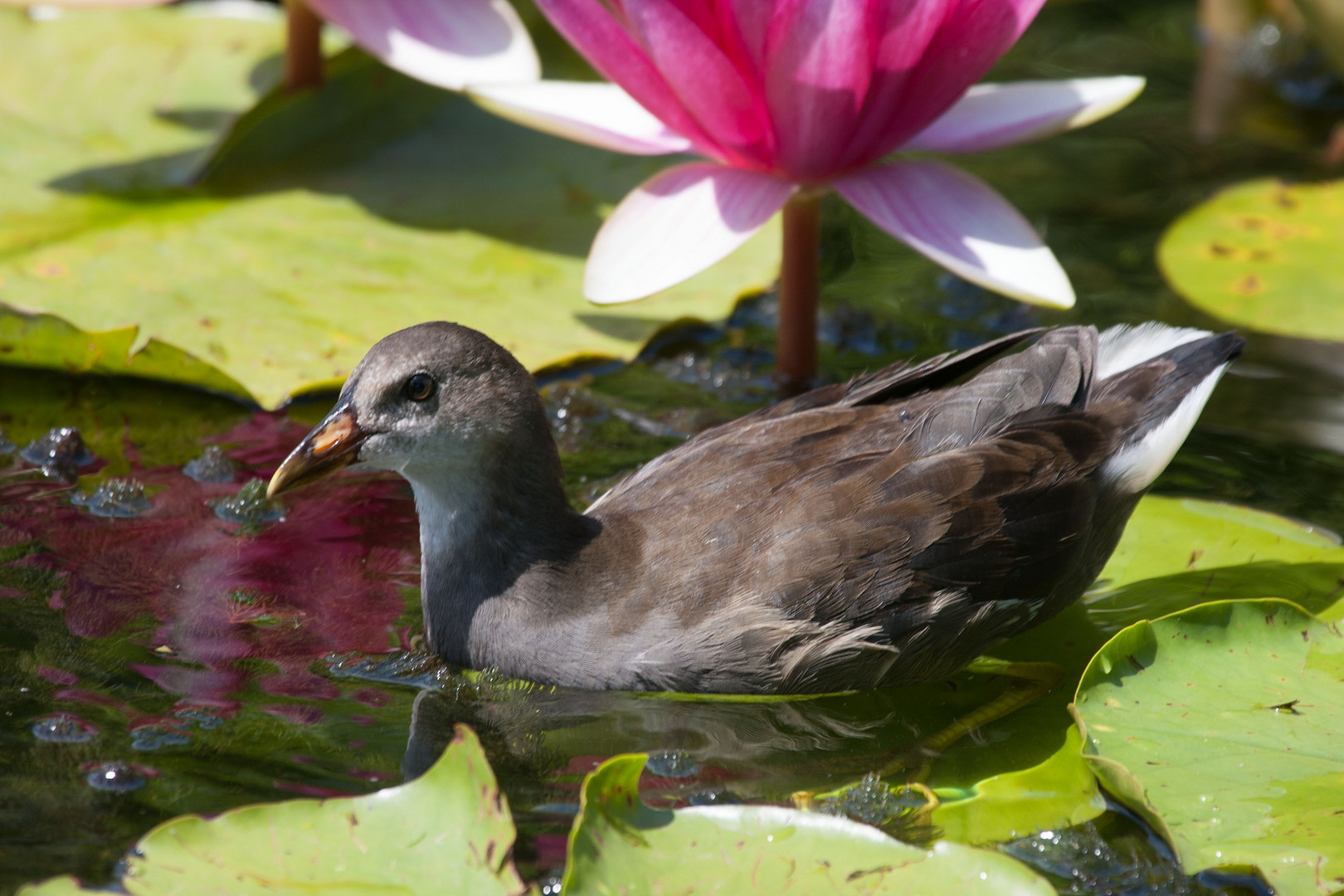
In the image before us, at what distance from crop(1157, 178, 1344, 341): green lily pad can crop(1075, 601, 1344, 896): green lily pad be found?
130 cm

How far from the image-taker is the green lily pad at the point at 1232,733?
1833 millimetres

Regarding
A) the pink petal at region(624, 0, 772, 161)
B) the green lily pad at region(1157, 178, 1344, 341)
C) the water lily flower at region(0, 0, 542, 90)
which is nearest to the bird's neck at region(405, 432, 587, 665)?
the pink petal at region(624, 0, 772, 161)

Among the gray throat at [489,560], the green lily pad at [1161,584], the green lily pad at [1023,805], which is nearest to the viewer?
the green lily pad at [1023,805]

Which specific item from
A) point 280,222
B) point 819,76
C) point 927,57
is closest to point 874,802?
point 819,76

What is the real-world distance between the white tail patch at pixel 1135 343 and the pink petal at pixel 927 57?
1.75ft

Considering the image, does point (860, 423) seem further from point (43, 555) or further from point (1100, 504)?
point (43, 555)

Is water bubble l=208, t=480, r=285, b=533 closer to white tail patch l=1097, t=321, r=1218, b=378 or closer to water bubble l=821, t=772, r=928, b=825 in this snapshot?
water bubble l=821, t=772, r=928, b=825

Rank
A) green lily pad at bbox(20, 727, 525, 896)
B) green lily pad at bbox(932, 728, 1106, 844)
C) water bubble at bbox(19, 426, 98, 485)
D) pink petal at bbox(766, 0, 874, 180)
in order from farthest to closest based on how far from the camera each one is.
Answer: water bubble at bbox(19, 426, 98, 485)
pink petal at bbox(766, 0, 874, 180)
green lily pad at bbox(932, 728, 1106, 844)
green lily pad at bbox(20, 727, 525, 896)

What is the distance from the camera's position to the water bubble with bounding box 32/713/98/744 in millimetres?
2006

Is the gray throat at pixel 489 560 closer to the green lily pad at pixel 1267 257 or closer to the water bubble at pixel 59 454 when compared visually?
the water bubble at pixel 59 454

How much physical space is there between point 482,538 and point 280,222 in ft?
4.23

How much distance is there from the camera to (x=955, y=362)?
8.43 ft

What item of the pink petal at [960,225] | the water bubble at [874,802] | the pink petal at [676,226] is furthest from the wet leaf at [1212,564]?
the pink petal at [676,226]

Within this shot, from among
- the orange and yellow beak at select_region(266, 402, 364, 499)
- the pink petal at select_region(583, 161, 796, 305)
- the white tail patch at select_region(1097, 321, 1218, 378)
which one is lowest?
the white tail patch at select_region(1097, 321, 1218, 378)
